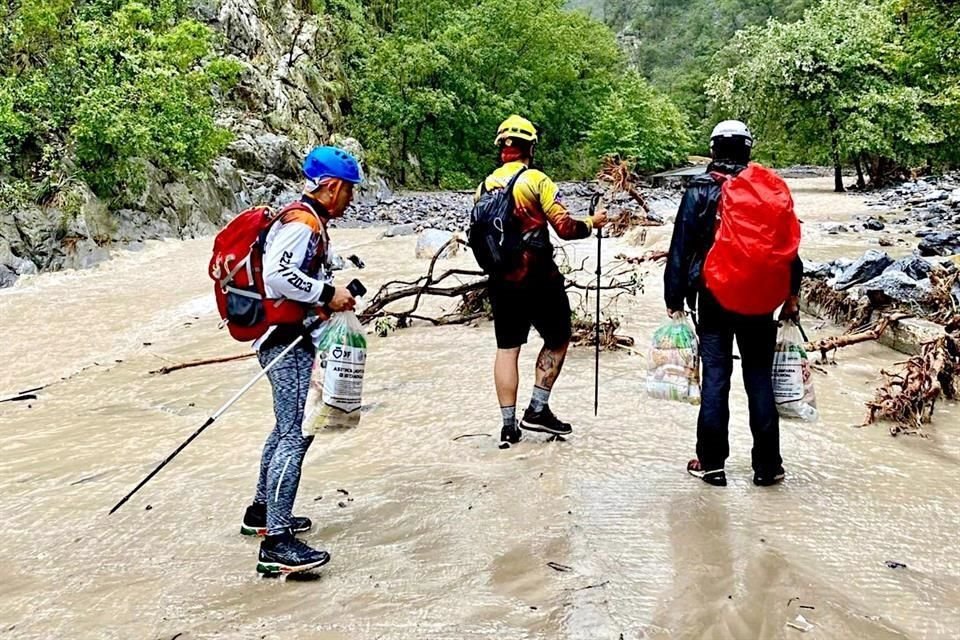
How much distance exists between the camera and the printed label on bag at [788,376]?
3865 millimetres

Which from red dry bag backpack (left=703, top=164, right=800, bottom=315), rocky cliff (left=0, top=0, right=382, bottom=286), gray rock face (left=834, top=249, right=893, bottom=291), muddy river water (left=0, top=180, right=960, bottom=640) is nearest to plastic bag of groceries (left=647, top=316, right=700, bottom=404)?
red dry bag backpack (left=703, top=164, right=800, bottom=315)

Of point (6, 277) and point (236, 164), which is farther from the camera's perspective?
point (236, 164)

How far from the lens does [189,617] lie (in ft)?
9.29

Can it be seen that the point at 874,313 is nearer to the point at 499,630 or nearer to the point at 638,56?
the point at 499,630

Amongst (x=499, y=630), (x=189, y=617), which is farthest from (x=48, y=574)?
(x=499, y=630)

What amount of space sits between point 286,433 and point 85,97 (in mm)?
14112

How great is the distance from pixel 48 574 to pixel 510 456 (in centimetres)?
241

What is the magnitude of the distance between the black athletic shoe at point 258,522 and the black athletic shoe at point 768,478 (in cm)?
229

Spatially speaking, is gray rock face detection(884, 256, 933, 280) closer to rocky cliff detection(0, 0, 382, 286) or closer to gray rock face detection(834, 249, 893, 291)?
gray rock face detection(834, 249, 893, 291)

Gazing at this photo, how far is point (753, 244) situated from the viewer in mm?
3455

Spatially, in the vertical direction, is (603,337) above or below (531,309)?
below

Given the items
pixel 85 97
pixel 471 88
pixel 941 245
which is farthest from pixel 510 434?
pixel 471 88

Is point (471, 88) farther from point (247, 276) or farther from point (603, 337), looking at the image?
point (247, 276)

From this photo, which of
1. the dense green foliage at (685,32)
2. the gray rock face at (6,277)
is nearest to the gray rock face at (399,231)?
the gray rock face at (6,277)
